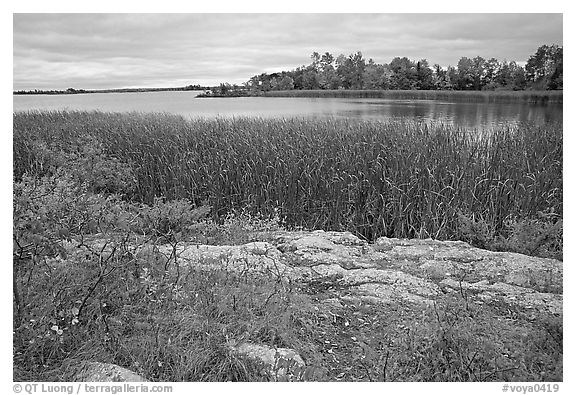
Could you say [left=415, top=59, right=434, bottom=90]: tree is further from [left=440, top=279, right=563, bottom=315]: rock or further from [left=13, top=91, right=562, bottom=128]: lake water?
[left=440, top=279, right=563, bottom=315]: rock

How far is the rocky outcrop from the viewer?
3078 mm

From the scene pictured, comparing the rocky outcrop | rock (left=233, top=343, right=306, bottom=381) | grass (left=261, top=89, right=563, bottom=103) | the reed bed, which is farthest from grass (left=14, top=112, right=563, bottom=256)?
rock (left=233, top=343, right=306, bottom=381)

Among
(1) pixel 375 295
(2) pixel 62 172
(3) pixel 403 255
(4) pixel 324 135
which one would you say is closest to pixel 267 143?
(4) pixel 324 135

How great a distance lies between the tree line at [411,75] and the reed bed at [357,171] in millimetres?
935

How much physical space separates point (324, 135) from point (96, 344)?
583 centimetres

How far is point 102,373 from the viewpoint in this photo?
7.77ft

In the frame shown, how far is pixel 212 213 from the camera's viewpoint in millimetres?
6367

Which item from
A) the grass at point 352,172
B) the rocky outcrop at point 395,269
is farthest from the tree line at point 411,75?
the rocky outcrop at point 395,269

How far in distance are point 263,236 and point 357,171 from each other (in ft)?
7.00

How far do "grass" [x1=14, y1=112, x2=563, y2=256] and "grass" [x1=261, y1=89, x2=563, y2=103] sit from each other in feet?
1.82

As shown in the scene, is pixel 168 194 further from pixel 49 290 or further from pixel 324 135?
pixel 49 290

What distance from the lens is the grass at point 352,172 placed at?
5438mm

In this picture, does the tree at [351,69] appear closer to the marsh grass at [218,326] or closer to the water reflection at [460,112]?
the water reflection at [460,112]

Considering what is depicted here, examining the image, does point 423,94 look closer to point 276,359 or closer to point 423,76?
point 423,76
